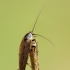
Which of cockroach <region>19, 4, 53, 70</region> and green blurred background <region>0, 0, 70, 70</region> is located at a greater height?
green blurred background <region>0, 0, 70, 70</region>

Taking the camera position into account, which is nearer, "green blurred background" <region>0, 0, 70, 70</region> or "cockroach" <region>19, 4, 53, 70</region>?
"cockroach" <region>19, 4, 53, 70</region>

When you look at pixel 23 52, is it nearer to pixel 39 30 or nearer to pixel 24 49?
pixel 24 49

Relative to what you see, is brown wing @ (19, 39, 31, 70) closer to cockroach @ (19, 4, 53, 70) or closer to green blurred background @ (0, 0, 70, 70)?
cockroach @ (19, 4, 53, 70)

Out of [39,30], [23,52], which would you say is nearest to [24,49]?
[23,52]

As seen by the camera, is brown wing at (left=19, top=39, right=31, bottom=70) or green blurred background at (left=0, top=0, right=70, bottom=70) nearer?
brown wing at (left=19, top=39, right=31, bottom=70)

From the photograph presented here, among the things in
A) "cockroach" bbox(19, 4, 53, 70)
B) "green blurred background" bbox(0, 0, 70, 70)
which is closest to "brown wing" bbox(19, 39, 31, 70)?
"cockroach" bbox(19, 4, 53, 70)

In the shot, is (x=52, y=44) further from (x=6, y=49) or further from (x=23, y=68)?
(x=23, y=68)

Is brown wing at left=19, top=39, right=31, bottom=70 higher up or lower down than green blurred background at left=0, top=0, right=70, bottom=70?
lower down

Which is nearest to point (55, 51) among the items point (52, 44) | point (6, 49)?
point (52, 44)
